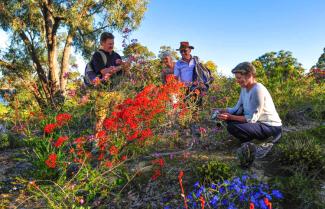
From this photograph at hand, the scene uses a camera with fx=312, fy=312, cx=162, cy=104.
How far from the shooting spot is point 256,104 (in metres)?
4.29

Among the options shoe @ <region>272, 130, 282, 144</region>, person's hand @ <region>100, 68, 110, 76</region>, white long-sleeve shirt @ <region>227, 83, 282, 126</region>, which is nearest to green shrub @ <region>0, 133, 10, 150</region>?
person's hand @ <region>100, 68, 110, 76</region>

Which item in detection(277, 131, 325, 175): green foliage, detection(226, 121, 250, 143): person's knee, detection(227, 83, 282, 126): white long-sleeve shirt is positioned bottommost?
detection(277, 131, 325, 175): green foliage

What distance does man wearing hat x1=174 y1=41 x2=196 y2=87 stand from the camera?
6145mm

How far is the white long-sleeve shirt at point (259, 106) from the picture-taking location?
4277mm

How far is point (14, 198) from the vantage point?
12.8ft

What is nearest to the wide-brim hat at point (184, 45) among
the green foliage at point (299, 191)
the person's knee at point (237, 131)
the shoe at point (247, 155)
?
the person's knee at point (237, 131)

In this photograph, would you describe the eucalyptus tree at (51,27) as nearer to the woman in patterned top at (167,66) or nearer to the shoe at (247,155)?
the woman in patterned top at (167,66)

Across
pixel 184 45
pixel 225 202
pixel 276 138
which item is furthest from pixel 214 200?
pixel 184 45

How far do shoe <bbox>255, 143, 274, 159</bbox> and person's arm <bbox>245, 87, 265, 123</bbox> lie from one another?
1.17 ft

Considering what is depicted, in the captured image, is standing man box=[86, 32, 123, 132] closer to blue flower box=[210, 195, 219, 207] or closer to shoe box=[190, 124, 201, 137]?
shoe box=[190, 124, 201, 137]

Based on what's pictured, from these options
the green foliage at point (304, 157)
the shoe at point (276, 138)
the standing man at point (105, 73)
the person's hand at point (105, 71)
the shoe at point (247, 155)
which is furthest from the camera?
the person's hand at point (105, 71)

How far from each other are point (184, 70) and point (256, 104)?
2181mm

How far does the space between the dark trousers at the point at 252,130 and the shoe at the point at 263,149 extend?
199mm

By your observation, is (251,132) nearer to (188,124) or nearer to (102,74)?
(188,124)
